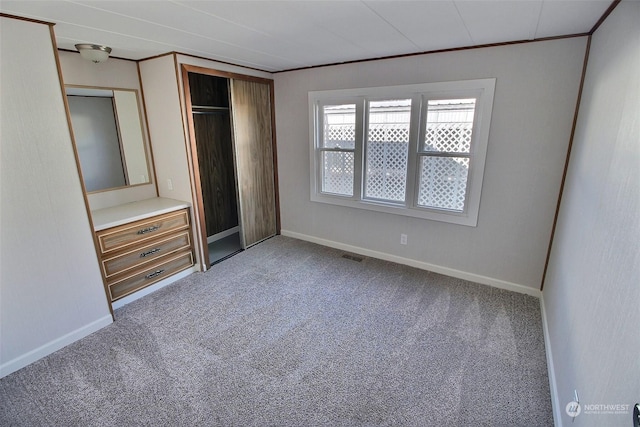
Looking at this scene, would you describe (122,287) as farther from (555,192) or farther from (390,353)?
(555,192)

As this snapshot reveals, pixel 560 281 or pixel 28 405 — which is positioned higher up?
pixel 560 281

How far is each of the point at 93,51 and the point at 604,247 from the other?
3657 mm

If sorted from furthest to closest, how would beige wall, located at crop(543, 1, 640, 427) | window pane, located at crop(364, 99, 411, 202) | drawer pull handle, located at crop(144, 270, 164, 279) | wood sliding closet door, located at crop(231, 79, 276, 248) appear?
wood sliding closet door, located at crop(231, 79, 276, 248), window pane, located at crop(364, 99, 411, 202), drawer pull handle, located at crop(144, 270, 164, 279), beige wall, located at crop(543, 1, 640, 427)

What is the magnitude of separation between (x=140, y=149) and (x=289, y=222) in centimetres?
203

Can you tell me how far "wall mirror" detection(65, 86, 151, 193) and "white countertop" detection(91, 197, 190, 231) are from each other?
0.23 m

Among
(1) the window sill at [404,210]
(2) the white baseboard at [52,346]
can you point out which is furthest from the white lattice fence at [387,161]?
(2) the white baseboard at [52,346]

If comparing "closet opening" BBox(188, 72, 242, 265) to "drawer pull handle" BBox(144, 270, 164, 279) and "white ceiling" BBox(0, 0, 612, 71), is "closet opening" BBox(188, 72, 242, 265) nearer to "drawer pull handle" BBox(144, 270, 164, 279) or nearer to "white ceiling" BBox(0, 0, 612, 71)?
"drawer pull handle" BBox(144, 270, 164, 279)

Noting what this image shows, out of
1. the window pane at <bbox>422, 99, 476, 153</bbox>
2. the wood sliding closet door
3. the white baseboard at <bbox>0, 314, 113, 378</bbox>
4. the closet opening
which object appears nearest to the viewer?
the white baseboard at <bbox>0, 314, 113, 378</bbox>

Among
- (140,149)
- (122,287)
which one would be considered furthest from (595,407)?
(140,149)

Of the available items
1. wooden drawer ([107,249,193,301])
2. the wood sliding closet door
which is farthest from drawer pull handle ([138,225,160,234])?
the wood sliding closet door

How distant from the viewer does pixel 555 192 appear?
255 cm

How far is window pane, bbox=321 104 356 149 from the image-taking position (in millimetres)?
3512

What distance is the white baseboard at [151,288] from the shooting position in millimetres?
2771

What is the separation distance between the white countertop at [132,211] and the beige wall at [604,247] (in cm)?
322
